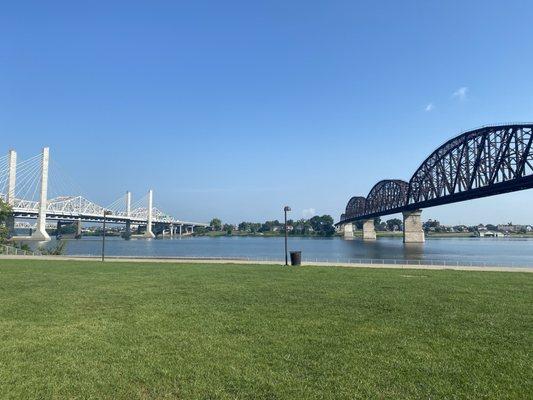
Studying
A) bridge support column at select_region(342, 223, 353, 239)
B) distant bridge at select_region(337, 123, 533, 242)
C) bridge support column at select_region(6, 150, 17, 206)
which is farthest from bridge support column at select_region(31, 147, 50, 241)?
bridge support column at select_region(342, 223, 353, 239)

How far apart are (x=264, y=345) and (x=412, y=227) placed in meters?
117

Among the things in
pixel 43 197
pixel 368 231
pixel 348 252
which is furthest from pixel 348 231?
pixel 43 197

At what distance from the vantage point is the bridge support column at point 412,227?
11644cm

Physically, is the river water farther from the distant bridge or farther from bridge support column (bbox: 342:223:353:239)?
bridge support column (bbox: 342:223:353:239)

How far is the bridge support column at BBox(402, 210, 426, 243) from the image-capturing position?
116438 millimetres

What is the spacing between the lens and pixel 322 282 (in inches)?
695

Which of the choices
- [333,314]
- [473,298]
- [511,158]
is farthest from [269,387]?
[511,158]

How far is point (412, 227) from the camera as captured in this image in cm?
11788

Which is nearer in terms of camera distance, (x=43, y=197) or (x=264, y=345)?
(x=264, y=345)

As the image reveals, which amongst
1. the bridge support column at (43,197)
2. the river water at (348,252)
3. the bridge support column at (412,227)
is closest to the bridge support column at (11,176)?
the bridge support column at (43,197)

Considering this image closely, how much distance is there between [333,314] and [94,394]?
6.36 m

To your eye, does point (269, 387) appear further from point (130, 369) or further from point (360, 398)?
point (130, 369)

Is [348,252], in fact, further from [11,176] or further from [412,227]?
[11,176]

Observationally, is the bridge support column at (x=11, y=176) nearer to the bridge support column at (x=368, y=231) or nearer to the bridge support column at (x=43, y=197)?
the bridge support column at (x=43, y=197)
